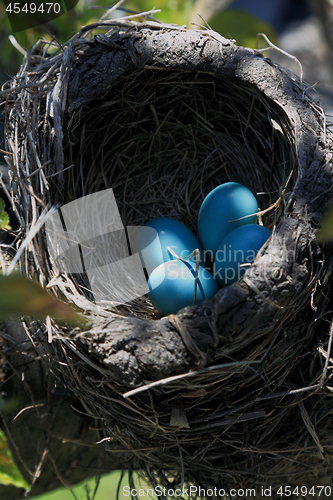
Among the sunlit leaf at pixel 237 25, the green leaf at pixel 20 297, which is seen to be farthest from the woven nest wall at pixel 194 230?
the green leaf at pixel 20 297

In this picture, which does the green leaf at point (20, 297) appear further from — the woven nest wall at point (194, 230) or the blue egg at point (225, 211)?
the blue egg at point (225, 211)

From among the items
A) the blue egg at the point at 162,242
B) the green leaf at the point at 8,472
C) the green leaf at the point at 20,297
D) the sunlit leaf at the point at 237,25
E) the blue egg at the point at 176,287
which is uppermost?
the sunlit leaf at the point at 237,25

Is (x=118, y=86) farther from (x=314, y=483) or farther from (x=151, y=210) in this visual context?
(x=314, y=483)

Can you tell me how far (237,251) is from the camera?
1204 millimetres

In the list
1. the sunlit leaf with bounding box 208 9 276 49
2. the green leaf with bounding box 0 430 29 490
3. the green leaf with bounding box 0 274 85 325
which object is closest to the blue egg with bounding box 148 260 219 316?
the green leaf with bounding box 0 430 29 490

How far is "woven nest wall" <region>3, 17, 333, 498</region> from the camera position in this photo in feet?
3.22

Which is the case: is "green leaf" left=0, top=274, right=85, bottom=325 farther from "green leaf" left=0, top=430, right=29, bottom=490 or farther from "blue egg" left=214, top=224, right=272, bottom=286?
"green leaf" left=0, top=430, right=29, bottom=490

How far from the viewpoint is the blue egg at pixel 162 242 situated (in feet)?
4.56

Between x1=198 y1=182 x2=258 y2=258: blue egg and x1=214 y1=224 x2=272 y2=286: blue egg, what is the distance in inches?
3.8

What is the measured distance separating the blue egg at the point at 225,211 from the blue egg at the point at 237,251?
0.10 m

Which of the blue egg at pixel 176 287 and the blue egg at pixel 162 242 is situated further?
the blue egg at pixel 162 242

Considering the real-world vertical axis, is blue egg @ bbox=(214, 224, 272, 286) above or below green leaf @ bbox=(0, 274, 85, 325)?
below

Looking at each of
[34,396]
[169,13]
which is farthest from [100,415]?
[169,13]

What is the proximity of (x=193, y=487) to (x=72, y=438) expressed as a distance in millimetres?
463
